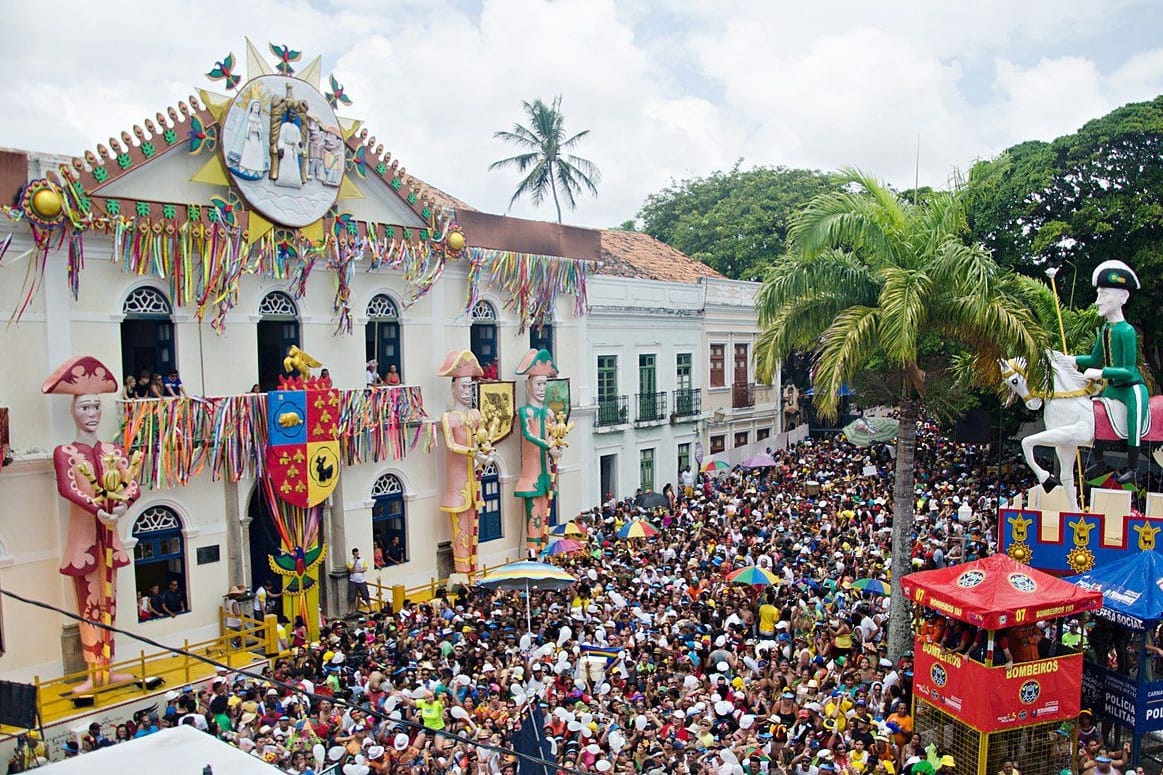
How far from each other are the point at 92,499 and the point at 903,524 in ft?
42.4

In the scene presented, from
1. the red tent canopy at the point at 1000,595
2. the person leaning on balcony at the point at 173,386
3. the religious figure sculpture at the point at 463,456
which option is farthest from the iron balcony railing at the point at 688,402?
the red tent canopy at the point at 1000,595

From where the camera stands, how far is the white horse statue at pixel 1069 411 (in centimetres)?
1588

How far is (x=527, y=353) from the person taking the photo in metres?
24.0

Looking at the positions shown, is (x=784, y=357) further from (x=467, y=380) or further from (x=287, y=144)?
(x=287, y=144)

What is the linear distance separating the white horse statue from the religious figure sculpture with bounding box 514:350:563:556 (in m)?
10.6

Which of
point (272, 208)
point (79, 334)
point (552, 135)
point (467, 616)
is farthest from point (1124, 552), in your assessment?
point (552, 135)

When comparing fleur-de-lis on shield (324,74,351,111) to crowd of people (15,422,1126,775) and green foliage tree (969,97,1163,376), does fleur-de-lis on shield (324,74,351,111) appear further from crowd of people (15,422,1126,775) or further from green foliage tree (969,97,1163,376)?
green foliage tree (969,97,1163,376)

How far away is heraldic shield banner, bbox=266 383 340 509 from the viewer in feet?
58.9

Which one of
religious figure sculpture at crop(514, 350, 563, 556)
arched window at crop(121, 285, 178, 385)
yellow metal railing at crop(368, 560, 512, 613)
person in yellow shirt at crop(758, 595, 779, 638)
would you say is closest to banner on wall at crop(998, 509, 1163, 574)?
person in yellow shirt at crop(758, 595, 779, 638)

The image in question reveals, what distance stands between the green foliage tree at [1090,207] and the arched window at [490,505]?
14.3 m

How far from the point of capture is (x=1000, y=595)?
11.9 m

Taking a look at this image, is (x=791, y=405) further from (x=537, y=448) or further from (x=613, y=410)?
(x=537, y=448)

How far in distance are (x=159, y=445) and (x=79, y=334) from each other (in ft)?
7.42

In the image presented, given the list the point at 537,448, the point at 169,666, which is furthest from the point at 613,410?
the point at 169,666
